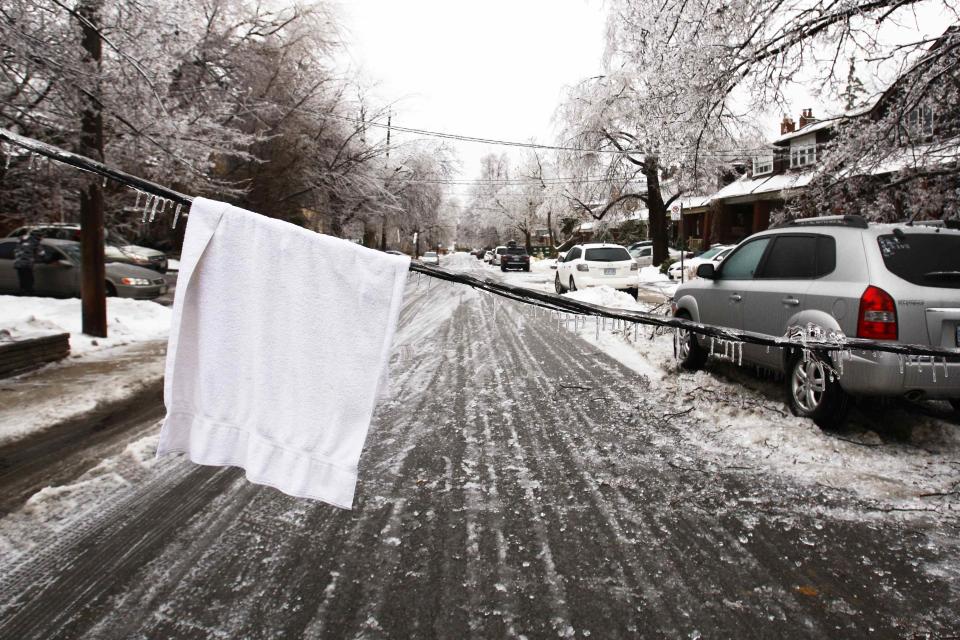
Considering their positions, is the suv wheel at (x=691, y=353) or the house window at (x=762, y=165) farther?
the house window at (x=762, y=165)

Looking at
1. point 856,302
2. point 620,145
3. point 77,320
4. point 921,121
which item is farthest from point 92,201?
point 620,145

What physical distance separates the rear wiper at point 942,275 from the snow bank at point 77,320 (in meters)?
10.0

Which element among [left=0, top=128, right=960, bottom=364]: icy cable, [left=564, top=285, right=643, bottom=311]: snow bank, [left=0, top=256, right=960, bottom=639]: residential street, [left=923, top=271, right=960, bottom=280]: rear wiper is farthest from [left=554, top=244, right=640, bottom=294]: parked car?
[left=0, top=128, right=960, bottom=364]: icy cable

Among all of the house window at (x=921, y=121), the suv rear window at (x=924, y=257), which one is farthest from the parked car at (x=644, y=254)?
the suv rear window at (x=924, y=257)

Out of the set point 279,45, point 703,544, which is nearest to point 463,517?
point 703,544

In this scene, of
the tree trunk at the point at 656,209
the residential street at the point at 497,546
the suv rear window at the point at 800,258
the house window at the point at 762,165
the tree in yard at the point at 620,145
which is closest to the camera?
the residential street at the point at 497,546

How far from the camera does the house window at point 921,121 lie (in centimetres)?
909

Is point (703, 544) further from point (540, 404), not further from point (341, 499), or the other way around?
point (540, 404)

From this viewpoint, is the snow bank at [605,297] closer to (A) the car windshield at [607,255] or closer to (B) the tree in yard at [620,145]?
(A) the car windshield at [607,255]

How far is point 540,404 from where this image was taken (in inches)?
236

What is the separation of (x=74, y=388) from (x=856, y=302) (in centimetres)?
792

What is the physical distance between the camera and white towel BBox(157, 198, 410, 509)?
2.19 metres

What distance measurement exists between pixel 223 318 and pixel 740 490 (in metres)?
3.30

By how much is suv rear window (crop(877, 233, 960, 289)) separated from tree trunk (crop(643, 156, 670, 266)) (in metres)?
23.0
